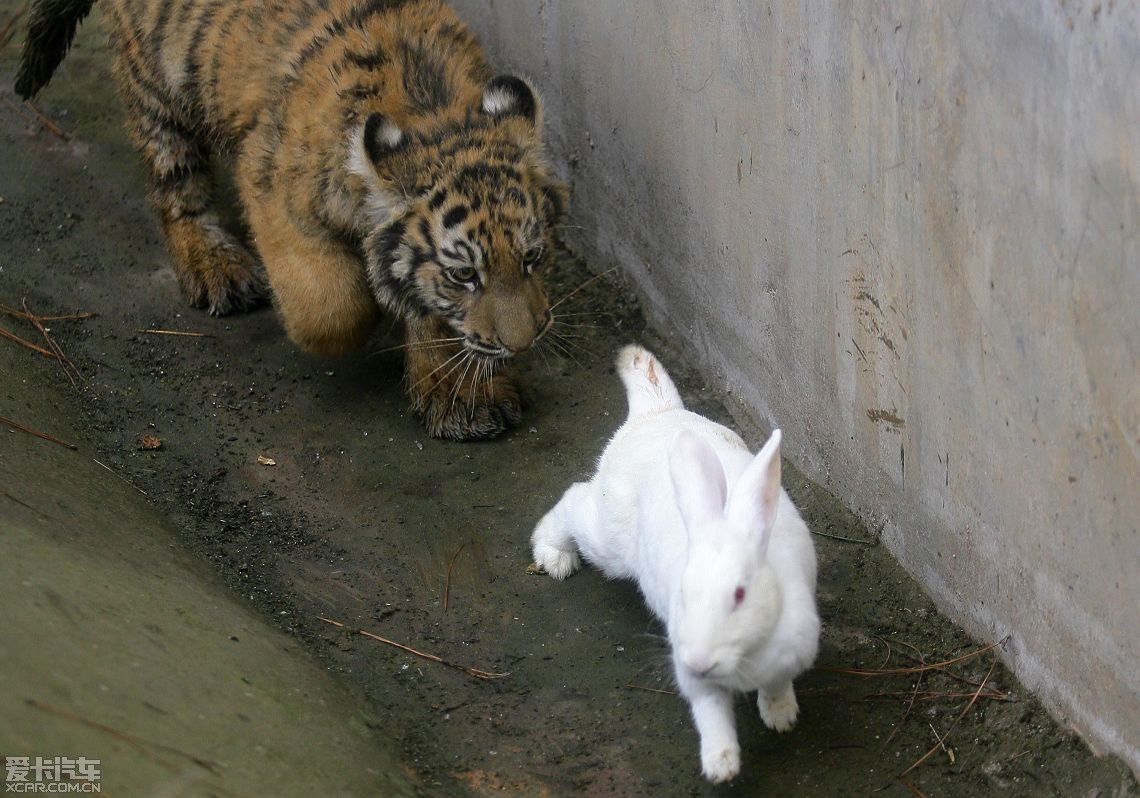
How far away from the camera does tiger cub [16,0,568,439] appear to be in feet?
15.8

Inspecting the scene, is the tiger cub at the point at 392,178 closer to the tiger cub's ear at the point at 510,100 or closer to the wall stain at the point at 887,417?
the tiger cub's ear at the point at 510,100

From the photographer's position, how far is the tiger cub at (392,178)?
4.82 m

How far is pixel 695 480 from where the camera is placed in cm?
320

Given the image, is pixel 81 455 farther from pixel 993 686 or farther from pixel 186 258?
pixel 993 686

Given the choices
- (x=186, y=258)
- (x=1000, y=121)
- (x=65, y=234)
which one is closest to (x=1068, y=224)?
(x=1000, y=121)

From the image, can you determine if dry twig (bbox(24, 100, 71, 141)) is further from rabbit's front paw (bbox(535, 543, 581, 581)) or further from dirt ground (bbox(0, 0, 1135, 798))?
rabbit's front paw (bbox(535, 543, 581, 581))

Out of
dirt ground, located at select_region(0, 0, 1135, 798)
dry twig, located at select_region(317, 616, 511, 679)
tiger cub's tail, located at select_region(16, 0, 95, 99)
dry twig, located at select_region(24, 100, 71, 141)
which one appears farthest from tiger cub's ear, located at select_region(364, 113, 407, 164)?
dry twig, located at select_region(24, 100, 71, 141)

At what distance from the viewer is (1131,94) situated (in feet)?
8.54

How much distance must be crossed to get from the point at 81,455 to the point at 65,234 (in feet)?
7.47

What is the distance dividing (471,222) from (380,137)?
458 millimetres

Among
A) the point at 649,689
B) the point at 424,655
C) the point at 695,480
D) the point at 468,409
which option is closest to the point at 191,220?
the point at 468,409

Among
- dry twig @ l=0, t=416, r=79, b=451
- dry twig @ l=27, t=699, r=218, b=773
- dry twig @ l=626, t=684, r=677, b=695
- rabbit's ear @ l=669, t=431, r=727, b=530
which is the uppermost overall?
rabbit's ear @ l=669, t=431, r=727, b=530

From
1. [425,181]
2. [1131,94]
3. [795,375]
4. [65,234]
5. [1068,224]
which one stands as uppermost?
[1131,94]

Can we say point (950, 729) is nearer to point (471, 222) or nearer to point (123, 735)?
point (123, 735)
